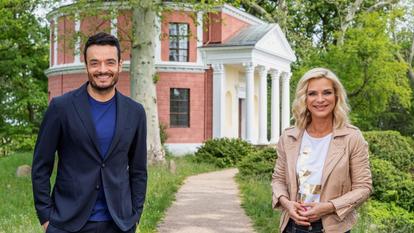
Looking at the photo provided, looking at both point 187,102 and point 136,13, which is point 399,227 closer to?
point 136,13

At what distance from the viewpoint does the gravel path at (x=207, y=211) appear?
32.9ft

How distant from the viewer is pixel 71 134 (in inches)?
148

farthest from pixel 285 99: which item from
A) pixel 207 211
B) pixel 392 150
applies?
pixel 207 211

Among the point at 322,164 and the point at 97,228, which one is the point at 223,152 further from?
the point at 97,228

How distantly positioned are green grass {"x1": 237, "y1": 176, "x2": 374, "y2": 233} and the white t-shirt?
4.99m

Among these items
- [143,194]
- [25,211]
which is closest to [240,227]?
Result: [25,211]

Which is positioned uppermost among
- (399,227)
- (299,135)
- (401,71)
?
(401,71)

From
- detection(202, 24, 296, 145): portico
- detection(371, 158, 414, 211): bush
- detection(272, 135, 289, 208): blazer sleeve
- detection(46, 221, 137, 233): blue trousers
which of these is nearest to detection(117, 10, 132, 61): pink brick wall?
detection(202, 24, 296, 145): portico

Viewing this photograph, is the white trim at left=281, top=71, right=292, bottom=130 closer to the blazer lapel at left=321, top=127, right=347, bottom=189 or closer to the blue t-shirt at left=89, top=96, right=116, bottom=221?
the blazer lapel at left=321, top=127, right=347, bottom=189

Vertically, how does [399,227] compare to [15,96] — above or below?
below

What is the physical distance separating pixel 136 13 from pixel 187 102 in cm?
1250

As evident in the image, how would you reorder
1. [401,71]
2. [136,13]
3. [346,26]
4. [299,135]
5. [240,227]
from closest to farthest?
[299,135]
[240,227]
[136,13]
[401,71]
[346,26]

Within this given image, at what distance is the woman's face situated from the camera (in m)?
3.96

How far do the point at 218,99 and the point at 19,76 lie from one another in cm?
1269
